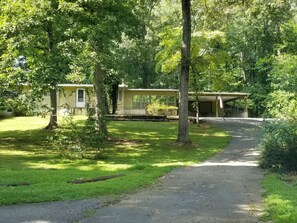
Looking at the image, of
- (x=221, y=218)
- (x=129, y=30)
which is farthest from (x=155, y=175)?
(x=129, y=30)

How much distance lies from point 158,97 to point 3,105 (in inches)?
1065

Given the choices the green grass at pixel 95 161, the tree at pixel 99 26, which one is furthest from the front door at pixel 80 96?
the tree at pixel 99 26

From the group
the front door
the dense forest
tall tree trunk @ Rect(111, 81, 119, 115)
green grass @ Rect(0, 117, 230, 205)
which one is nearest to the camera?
green grass @ Rect(0, 117, 230, 205)

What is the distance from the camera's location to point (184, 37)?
19500 millimetres

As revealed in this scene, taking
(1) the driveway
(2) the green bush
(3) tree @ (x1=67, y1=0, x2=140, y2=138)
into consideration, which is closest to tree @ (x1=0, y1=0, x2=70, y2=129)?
(3) tree @ (x1=67, y1=0, x2=140, y2=138)

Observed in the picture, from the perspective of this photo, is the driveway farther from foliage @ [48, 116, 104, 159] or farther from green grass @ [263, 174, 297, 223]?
foliage @ [48, 116, 104, 159]

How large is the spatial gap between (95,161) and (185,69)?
710cm

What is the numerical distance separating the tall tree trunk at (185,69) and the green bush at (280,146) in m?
7.92

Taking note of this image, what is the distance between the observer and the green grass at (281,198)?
19.0 feet

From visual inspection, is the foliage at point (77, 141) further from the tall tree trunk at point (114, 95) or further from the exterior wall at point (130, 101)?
the exterior wall at point (130, 101)

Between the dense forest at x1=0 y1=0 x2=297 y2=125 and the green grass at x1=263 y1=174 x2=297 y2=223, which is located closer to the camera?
the green grass at x1=263 y1=174 x2=297 y2=223

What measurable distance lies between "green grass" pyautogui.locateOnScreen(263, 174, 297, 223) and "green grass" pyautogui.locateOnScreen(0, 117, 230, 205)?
2.85m

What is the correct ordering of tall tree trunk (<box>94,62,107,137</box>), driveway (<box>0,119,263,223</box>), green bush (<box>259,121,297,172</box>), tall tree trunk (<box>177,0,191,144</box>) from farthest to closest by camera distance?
tall tree trunk (<box>177,0,191,144</box>), tall tree trunk (<box>94,62,107,137</box>), green bush (<box>259,121,297,172</box>), driveway (<box>0,119,263,223</box>)

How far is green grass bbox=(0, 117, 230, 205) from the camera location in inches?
310
